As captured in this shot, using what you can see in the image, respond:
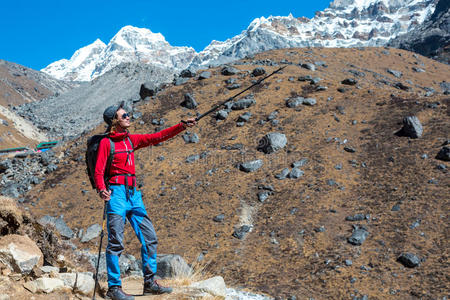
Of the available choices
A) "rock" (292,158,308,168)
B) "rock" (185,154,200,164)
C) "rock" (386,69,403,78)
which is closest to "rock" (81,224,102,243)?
"rock" (185,154,200,164)

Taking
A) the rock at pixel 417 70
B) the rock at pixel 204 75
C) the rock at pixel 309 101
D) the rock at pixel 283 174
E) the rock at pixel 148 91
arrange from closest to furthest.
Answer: the rock at pixel 283 174, the rock at pixel 309 101, the rock at pixel 204 75, the rock at pixel 148 91, the rock at pixel 417 70

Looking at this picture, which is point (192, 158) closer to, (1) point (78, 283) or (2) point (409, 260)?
(2) point (409, 260)

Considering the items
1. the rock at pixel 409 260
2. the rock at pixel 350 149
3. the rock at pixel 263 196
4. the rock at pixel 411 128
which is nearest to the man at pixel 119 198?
the rock at pixel 409 260

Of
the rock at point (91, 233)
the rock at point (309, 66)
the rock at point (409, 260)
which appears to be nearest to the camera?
the rock at point (409, 260)

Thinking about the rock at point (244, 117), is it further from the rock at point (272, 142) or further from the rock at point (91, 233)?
the rock at point (91, 233)

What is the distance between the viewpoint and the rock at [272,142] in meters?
16.8

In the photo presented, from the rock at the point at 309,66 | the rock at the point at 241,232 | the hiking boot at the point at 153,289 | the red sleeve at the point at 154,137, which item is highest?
the rock at the point at 309,66

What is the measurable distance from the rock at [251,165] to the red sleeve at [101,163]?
11.1 m

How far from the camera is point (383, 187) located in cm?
1319

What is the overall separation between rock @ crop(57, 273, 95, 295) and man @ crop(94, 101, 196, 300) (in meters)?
0.40

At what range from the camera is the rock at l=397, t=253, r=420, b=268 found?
9.76m

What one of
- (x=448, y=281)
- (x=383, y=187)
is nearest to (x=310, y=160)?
(x=383, y=187)

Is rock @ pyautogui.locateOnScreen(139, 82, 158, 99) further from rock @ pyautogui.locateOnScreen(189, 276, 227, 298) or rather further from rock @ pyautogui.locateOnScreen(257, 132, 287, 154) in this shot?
rock @ pyautogui.locateOnScreen(189, 276, 227, 298)

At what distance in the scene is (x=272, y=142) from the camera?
16891 millimetres
